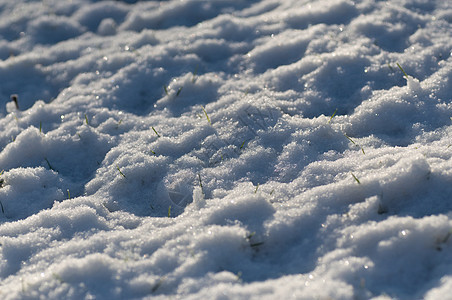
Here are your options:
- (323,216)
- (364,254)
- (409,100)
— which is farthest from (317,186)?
(409,100)

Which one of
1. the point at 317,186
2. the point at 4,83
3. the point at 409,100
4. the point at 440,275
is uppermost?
the point at 4,83

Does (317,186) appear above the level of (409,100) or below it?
below

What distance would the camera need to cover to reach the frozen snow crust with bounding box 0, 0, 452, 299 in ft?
7.03

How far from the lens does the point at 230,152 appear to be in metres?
3.04

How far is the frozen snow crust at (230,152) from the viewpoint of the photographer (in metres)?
2.14

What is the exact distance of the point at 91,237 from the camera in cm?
245

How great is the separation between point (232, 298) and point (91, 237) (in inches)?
36.8

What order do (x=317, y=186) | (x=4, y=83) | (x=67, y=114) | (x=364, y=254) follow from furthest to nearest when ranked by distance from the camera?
1. (x=4, y=83)
2. (x=67, y=114)
3. (x=317, y=186)
4. (x=364, y=254)

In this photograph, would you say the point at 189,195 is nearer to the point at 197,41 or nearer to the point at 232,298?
the point at 232,298

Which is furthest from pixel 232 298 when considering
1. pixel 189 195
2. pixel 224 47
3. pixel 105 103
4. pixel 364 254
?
pixel 224 47

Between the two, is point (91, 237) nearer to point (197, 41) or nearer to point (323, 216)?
point (323, 216)

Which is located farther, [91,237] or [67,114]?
[67,114]

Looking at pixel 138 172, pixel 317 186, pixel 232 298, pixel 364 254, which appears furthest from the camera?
pixel 138 172

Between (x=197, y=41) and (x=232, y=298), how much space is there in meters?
2.90
